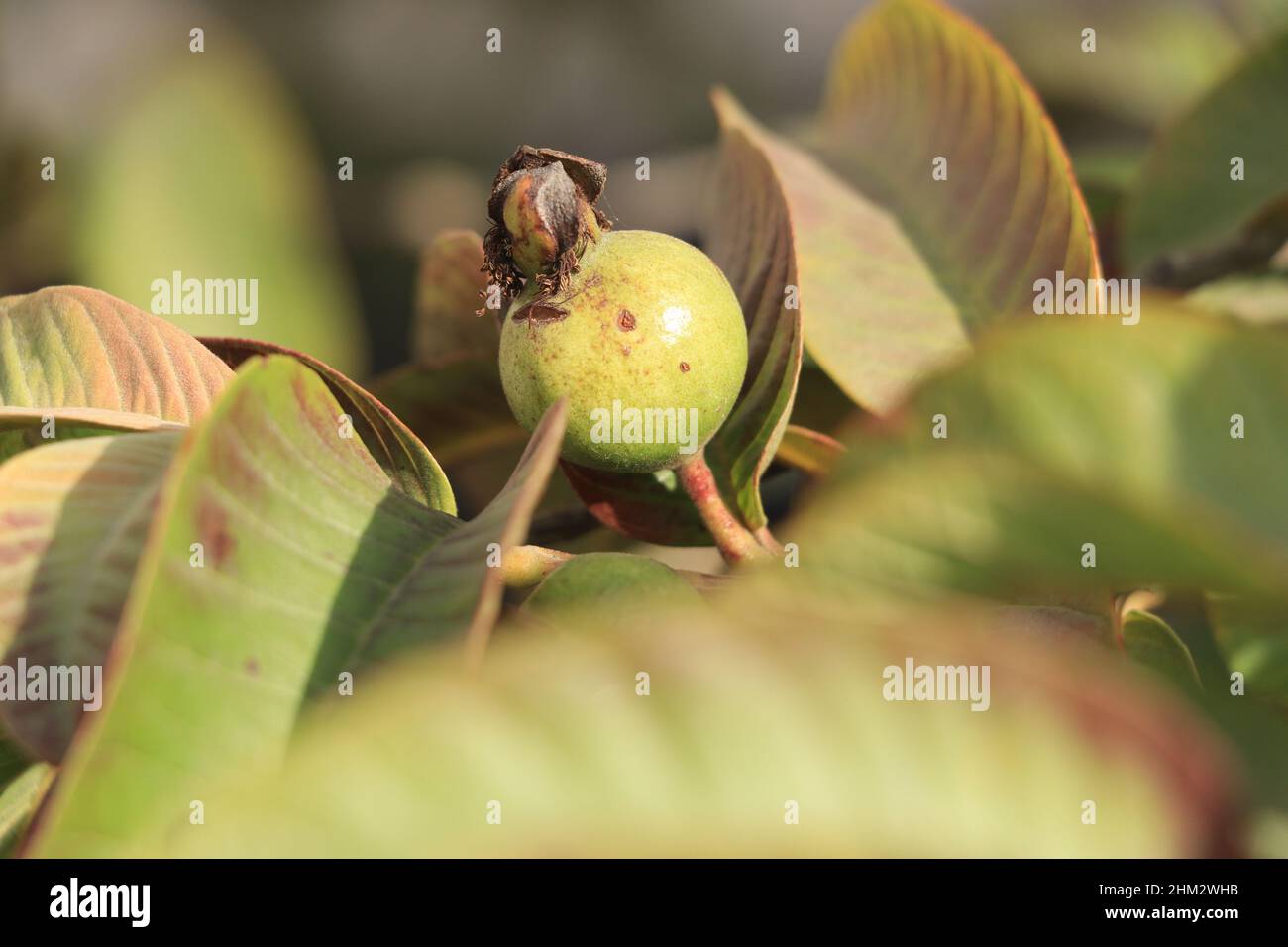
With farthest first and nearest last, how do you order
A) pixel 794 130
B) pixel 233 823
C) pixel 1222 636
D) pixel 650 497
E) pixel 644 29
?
pixel 644 29 < pixel 794 130 < pixel 650 497 < pixel 1222 636 < pixel 233 823

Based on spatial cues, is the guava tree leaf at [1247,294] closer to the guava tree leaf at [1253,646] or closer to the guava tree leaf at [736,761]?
the guava tree leaf at [1253,646]

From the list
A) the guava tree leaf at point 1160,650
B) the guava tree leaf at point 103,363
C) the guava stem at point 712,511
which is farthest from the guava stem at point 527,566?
the guava tree leaf at point 1160,650

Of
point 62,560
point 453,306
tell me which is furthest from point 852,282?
point 62,560

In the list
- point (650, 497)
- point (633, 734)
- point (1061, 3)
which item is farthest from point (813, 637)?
point (1061, 3)

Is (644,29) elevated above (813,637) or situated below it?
above

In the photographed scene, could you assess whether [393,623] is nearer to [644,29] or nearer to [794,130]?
[794,130]

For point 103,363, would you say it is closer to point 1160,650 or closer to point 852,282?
point 852,282
